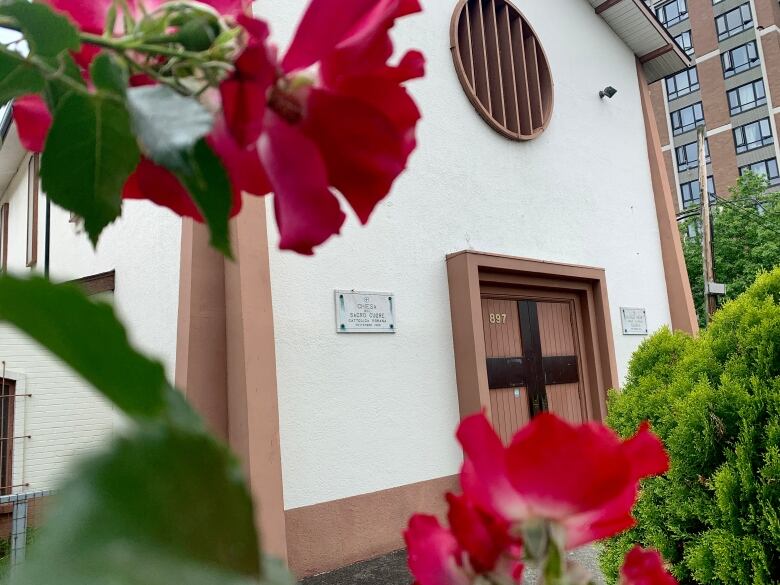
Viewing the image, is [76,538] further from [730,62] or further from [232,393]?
[730,62]

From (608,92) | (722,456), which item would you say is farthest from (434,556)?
(608,92)

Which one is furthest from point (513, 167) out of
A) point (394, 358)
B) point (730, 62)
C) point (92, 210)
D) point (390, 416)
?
point (730, 62)

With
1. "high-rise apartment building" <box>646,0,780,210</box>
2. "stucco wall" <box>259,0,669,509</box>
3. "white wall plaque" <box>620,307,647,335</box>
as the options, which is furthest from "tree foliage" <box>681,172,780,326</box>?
"stucco wall" <box>259,0,669,509</box>

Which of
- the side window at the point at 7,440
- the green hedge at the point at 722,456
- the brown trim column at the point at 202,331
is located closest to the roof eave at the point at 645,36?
the green hedge at the point at 722,456

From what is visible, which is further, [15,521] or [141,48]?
[15,521]

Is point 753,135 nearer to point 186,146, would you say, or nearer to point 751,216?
point 751,216

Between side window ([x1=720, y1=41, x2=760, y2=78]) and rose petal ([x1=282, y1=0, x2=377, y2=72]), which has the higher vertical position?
side window ([x1=720, y1=41, x2=760, y2=78])

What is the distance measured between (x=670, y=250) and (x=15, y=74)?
7517 millimetres

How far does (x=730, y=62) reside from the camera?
28.1 m

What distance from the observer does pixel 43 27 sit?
32cm

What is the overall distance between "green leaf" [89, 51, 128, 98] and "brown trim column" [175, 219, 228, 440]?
311 centimetres

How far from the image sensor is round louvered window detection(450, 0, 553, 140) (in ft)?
17.1

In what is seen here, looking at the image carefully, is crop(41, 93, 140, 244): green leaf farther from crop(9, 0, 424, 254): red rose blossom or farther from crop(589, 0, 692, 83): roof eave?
crop(589, 0, 692, 83): roof eave

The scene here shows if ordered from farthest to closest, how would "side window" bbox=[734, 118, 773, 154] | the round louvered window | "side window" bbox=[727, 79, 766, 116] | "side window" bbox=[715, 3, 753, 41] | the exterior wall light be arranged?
"side window" bbox=[715, 3, 753, 41], "side window" bbox=[727, 79, 766, 116], "side window" bbox=[734, 118, 773, 154], the exterior wall light, the round louvered window
